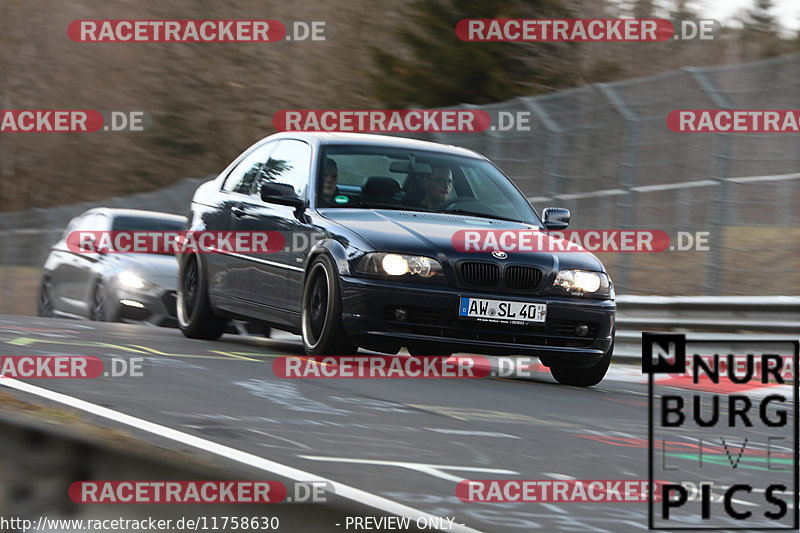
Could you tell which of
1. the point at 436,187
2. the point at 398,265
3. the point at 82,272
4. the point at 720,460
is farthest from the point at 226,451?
the point at 82,272

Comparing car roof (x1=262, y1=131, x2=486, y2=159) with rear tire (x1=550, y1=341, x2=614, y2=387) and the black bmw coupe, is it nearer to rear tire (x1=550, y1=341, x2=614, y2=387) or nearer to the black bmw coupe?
the black bmw coupe

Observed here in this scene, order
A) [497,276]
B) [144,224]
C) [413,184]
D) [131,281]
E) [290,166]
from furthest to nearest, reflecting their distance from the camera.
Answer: [144,224], [131,281], [290,166], [413,184], [497,276]

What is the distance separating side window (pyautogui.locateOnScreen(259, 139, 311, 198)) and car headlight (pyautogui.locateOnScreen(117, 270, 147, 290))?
15.6 ft

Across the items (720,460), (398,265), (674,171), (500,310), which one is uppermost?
(674,171)

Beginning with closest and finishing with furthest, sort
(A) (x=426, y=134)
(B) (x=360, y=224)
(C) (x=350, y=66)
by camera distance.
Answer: (B) (x=360, y=224) < (A) (x=426, y=134) < (C) (x=350, y=66)

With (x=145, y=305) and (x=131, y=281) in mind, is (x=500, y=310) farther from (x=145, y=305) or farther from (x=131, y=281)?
(x=131, y=281)

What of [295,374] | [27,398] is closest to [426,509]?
[27,398]

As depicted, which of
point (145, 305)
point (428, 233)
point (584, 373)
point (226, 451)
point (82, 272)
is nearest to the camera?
point (226, 451)

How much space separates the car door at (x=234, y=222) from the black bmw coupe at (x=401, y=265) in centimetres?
2

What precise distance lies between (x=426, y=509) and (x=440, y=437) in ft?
5.80

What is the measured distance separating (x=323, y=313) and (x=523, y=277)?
1.28m

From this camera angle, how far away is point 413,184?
10438mm

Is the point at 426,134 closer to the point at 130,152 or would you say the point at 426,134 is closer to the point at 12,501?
the point at 12,501

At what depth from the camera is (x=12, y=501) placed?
3.56 metres
